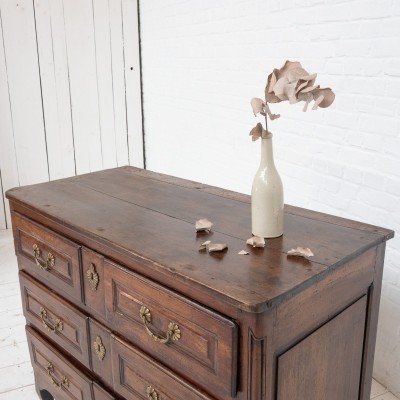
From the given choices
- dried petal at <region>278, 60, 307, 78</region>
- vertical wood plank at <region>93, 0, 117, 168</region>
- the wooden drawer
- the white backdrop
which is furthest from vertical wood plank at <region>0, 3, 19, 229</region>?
dried petal at <region>278, 60, 307, 78</region>

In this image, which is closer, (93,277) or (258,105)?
(258,105)

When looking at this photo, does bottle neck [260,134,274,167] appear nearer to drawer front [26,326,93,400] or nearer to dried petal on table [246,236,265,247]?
dried petal on table [246,236,265,247]

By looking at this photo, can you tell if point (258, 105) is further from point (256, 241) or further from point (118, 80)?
point (118, 80)

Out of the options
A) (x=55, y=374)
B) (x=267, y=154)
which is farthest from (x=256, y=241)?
(x=55, y=374)

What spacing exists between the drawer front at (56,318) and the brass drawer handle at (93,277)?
0.48 feet

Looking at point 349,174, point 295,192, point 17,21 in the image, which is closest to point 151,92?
point 17,21

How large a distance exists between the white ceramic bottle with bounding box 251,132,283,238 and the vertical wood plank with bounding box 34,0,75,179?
2.88 m

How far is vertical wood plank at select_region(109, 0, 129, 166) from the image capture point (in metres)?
3.85

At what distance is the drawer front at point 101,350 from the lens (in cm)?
144

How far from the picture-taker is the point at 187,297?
1128mm

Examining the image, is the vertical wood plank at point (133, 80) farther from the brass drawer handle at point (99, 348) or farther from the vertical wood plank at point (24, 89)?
the brass drawer handle at point (99, 348)

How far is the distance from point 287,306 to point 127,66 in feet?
10.8

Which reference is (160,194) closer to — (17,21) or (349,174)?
(349,174)

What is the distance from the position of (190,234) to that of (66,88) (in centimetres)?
282
